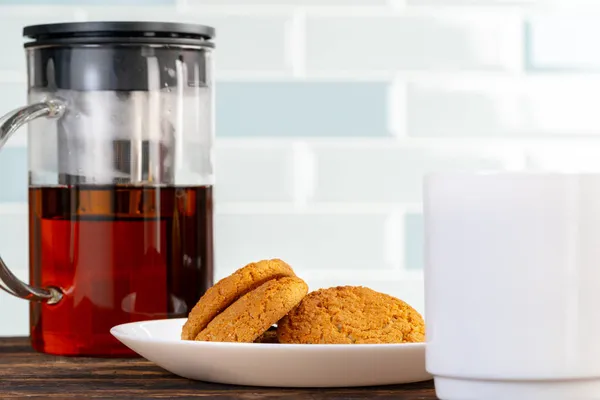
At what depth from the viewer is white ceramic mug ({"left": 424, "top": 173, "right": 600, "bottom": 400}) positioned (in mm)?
616

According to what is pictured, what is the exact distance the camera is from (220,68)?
1.42 m

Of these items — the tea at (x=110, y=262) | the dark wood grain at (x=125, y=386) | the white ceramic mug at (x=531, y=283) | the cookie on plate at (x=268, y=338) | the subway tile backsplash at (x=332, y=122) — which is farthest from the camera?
the subway tile backsplash at (x=332, y=122)

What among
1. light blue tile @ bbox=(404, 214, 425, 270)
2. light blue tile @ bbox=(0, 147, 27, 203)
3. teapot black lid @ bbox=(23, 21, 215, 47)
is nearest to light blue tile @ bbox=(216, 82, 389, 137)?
light blue tile @ bbox=(404, 214, 425, 270)

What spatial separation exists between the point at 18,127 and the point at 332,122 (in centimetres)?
56

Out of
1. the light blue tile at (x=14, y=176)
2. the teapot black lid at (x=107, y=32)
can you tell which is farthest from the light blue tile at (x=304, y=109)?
the teapot black lid at (x=107, y=32)

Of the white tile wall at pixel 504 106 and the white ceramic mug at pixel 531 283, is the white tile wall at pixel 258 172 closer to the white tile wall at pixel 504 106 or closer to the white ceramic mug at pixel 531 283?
the white tile wall at pixel 504 106

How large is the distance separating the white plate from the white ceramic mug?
10 centimetres

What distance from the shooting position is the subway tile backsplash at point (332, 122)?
1.42m

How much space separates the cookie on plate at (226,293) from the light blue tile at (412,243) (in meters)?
0.63

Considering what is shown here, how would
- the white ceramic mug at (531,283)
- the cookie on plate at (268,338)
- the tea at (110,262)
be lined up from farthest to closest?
the tea at (110,262), the cookie on plate at (268,338), the white ceramic mug at (531,283)

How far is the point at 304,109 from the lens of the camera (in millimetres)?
1438

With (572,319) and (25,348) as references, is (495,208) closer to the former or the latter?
(572,319)

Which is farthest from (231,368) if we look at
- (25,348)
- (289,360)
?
(25,348)

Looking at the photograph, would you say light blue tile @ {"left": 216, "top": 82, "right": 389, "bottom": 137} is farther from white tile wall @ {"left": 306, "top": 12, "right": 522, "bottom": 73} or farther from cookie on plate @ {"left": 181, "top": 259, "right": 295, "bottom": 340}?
cookie on plate @ {"left": 181, "top": 259, "right": 295, "bottom": 340}
